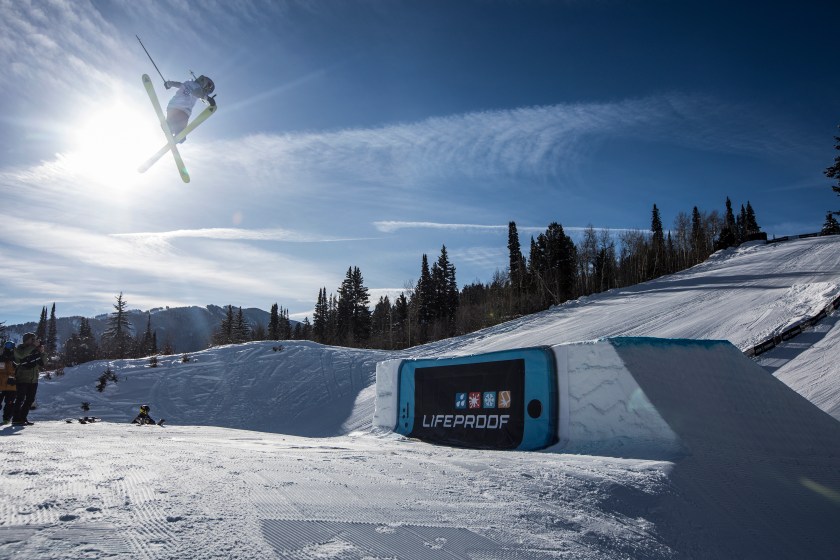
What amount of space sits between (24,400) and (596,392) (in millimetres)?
10224

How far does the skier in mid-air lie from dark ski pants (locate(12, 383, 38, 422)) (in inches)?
221

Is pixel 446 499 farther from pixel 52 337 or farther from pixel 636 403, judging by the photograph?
pixel 52 337

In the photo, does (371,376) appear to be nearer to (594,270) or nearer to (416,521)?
(416,521)

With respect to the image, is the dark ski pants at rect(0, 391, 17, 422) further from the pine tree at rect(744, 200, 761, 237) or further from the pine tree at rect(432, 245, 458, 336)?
the pine tree at rect(744, 200, 761, 237)

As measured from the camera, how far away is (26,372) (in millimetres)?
9109

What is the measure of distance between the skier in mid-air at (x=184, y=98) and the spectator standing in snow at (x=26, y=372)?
4781mm

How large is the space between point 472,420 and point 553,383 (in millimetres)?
1857

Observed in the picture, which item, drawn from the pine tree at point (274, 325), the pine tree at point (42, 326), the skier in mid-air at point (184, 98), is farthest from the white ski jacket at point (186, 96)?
the pine tree at point (42, 326)

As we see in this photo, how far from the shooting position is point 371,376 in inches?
822

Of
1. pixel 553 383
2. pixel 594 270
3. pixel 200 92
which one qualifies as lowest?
pixel 553 383

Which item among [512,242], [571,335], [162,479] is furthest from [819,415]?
[512,242]

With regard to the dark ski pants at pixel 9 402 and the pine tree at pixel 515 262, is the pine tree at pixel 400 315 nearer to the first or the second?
the pine tree at pixel 515 262

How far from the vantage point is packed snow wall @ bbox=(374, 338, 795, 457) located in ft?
19.8

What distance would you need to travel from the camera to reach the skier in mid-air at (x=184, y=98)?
9.56 metres
